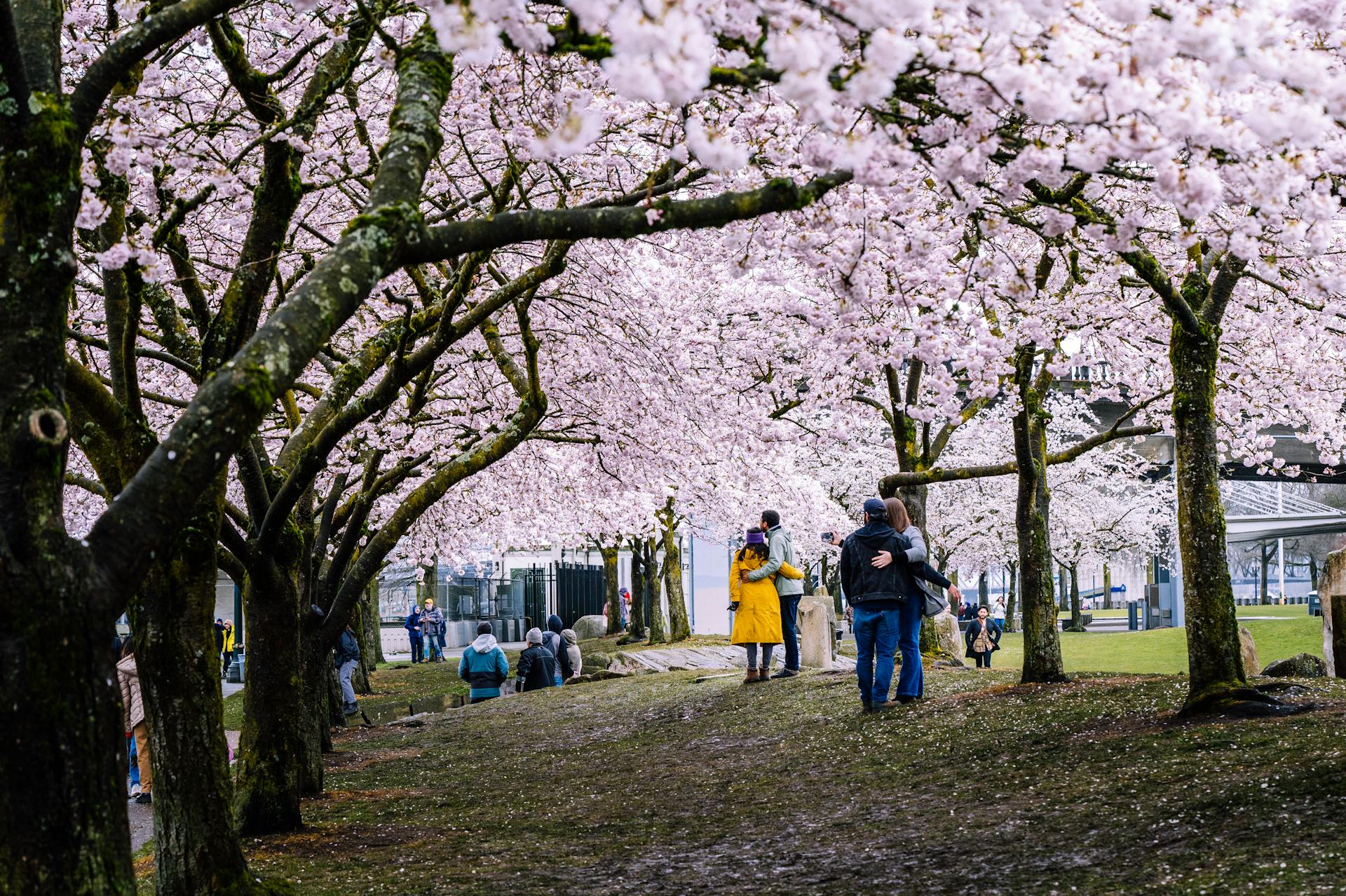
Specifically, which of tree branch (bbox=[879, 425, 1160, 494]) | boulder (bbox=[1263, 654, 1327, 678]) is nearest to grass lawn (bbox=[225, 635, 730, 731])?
tree branch (bbox=[879, 425, 1160, 494])

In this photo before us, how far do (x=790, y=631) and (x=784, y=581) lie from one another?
953 millimetres

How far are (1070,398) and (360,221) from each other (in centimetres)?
3395

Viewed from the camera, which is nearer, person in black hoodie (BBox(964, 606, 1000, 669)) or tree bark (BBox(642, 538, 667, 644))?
person in black hoodie (BBox(964, 606, 1000, 669))

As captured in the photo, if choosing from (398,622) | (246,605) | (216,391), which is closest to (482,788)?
(246,605)

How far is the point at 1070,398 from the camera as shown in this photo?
117 feet

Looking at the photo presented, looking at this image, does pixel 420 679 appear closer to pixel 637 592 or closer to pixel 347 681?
pixel 347 681

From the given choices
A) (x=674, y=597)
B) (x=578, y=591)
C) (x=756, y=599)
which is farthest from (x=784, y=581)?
(x=578, y=591)

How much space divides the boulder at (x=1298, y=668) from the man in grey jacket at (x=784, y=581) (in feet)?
16.4

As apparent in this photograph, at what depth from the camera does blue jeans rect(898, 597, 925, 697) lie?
11.0 meters

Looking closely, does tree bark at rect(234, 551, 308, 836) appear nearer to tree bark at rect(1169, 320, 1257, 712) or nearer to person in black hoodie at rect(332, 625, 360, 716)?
tree bark at rect(1169, 320, 1257, 712)

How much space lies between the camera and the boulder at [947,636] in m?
17.0

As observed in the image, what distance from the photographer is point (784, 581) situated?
14.3 m

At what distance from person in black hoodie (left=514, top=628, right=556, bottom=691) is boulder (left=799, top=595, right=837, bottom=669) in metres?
4.42

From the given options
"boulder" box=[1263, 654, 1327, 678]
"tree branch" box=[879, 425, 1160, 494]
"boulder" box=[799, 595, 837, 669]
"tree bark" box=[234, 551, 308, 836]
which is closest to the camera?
"tree bark" box=[234, 551, 308, 836]
